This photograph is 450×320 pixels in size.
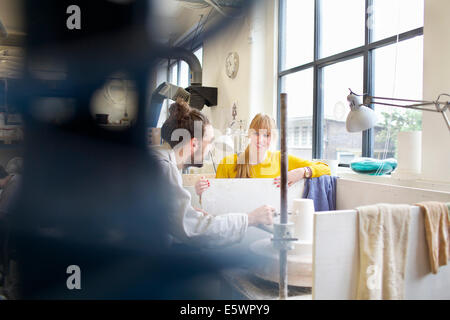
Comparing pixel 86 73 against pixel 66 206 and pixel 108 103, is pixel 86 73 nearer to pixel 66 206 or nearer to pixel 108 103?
pixel 108 103

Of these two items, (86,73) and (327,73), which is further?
(327,73)

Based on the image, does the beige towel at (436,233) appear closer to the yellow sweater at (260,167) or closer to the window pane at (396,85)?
the yellow sweater at (260,167)

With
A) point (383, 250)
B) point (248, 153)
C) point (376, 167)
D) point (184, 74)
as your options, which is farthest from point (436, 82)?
point (184, 74)

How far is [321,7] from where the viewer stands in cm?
206

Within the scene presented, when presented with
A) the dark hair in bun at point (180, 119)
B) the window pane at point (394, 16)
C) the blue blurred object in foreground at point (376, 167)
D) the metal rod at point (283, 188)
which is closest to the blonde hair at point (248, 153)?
the dark hair in bun at point (180, 119)

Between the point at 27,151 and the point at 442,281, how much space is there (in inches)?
30.9

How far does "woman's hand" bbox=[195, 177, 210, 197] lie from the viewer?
0.82 metres

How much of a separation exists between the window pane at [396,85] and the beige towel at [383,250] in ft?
3.32

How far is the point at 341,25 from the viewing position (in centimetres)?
201

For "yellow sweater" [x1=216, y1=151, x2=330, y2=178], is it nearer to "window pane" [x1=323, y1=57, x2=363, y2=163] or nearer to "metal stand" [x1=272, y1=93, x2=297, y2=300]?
"metal stand" [x1=272, y1=93, x2=297, y2=300]

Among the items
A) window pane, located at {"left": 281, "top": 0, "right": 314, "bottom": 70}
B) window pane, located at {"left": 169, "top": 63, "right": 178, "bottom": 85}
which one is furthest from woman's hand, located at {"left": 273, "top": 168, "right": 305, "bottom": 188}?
window pane, located at {"left": 281, "top": 0, "right": 314, "bottom": 70}

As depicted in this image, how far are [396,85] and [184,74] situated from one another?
1289 mm

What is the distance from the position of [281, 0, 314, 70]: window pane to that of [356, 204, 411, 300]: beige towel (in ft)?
4.83
